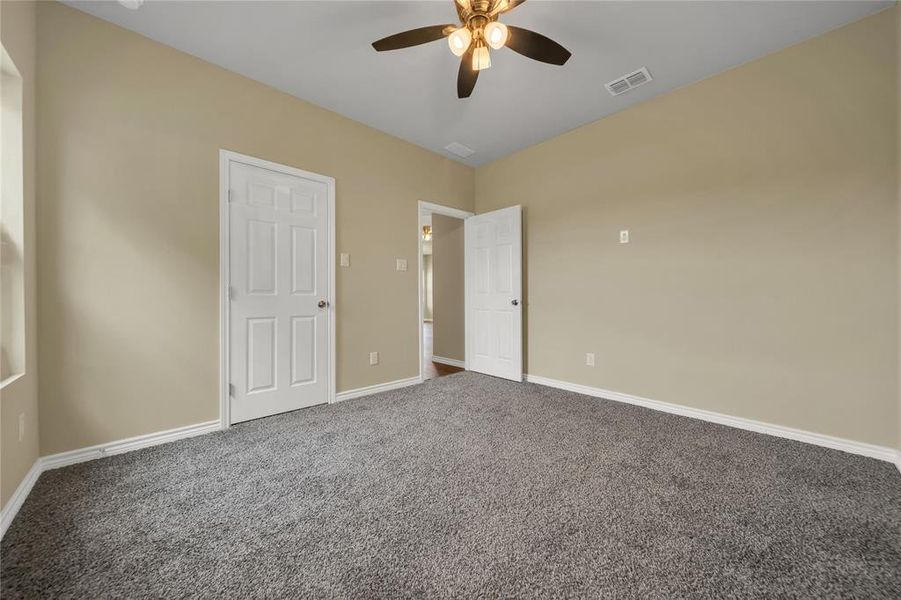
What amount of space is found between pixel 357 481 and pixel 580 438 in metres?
1.53

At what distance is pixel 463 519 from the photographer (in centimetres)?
147

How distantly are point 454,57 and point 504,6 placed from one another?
721 millimetres

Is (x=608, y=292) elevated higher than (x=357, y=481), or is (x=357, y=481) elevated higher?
(x=608, y=292)

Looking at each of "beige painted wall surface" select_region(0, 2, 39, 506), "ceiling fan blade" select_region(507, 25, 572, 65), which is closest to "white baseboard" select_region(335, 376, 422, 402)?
"beige painted wall surface" select_region(0, 2, 39, 506)

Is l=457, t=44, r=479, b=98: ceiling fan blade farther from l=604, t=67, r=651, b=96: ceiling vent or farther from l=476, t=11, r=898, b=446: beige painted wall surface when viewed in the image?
l=476, t=11, r=898, b=446: beige painted wall surface

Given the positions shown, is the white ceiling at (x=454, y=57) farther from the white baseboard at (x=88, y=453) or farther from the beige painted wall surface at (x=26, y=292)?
the white baseboard at (x=88, y=453)

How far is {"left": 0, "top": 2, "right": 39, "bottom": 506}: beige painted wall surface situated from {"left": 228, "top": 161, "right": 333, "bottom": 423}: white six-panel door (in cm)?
94

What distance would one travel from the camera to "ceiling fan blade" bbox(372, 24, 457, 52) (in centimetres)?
181

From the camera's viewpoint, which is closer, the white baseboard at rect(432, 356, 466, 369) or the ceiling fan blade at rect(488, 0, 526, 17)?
the ceiling fan blade at rect(488, 0, 526, 17)

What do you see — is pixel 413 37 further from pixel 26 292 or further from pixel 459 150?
pixel 26 292

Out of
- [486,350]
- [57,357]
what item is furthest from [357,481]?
[486,350]

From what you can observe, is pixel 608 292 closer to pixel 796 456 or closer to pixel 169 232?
pixel 796 456

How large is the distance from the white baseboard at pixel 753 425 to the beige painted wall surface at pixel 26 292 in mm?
3848

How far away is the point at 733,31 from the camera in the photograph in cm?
215
